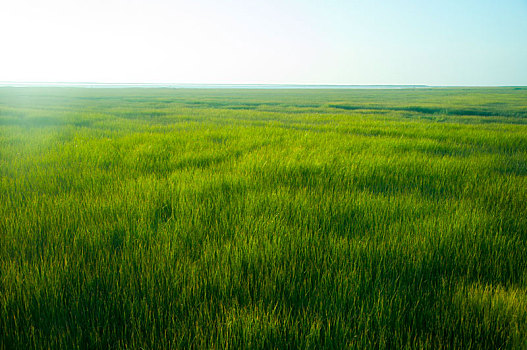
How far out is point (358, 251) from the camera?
1898mm

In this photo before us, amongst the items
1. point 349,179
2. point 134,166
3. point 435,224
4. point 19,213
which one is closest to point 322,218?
point 435,224

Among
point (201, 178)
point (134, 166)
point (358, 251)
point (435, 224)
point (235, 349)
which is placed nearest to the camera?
point (235, 349)

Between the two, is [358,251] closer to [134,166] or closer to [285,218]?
[285,218]

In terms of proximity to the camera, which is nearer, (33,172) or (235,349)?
(235,349)

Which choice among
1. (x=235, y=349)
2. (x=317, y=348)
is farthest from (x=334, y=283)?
(x=235, y=349)

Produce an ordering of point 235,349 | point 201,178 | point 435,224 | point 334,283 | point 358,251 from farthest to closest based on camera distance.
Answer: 1. point 201,178
2. point 435,224
3. point 358,251
4. point 334,283
5. point 235,349

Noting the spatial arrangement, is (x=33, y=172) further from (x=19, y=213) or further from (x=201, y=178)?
(x=201, y=178)

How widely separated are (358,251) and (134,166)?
11.9 feet

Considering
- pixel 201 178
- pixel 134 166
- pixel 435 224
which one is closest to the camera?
pixel 435 224

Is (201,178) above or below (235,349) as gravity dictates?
above

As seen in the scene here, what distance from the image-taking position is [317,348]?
4.01ft

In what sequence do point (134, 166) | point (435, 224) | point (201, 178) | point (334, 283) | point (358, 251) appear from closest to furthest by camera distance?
point (334, 283) < point (358, 251) < point (435, 224) < point (201, 178) < point (134, 166)

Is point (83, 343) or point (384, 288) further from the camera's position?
point (384, 288)

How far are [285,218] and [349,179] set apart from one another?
5.19 ft
